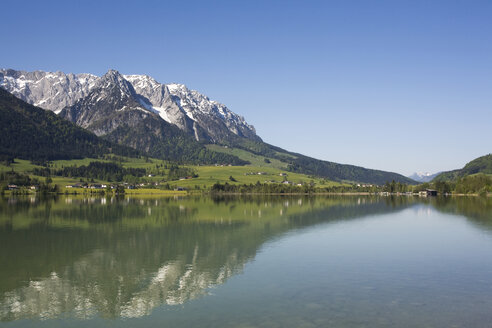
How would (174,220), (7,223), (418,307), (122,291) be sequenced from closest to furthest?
(418,307) → (122,291) → (7,223) → (174,220)

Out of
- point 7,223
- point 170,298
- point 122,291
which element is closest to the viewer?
point 170,298

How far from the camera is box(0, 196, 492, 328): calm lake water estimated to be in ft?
96.6

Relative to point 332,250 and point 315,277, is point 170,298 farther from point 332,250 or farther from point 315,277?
point 332,250

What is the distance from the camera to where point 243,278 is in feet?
136

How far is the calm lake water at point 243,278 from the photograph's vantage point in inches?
1160

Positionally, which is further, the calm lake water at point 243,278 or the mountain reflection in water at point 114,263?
the mountain reflection in water at point 114,263

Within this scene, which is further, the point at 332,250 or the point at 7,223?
the point at 7,223

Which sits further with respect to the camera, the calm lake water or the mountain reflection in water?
the mountain reflection in water

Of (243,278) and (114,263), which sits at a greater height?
(114,263)

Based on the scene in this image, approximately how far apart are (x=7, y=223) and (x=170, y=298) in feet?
235

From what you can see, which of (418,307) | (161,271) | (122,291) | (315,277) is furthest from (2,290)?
(418,307)

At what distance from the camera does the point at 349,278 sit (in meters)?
41.4

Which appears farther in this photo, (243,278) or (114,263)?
(114,263)

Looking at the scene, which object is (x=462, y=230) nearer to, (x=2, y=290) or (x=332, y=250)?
(x=332, y=250)
